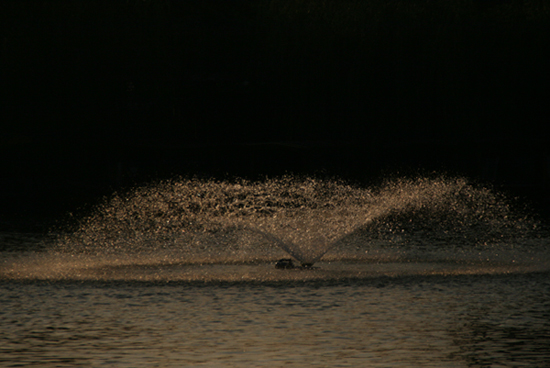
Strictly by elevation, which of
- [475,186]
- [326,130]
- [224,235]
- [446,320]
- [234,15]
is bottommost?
[446,320]

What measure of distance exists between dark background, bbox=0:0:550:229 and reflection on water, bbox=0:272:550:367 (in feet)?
93.2

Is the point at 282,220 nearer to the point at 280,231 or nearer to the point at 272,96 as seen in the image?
the point at 280,231

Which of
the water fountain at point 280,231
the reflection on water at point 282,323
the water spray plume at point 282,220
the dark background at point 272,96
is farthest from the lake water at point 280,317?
the dark background at point 272,96

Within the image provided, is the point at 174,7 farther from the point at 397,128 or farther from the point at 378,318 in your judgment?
the point at 378,318

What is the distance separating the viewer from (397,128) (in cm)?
4603

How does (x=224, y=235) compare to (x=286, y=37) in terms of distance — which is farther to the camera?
(x=286, y=37)

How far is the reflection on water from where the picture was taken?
10578mm

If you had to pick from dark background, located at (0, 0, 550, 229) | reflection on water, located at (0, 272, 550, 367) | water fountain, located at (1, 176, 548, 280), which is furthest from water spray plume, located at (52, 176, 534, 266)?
reflection on water, located at (0, 272, 550, 367)

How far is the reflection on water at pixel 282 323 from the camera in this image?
10578 millimetres

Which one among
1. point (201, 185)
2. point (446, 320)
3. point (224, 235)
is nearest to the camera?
point (446, 320)

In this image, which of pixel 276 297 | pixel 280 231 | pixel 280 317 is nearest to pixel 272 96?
pixel 280 231

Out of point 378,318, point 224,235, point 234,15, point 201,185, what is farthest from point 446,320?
point 234,15

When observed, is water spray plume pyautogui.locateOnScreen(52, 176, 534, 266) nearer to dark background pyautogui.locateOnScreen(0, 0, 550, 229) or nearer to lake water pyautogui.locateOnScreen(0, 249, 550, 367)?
dark background pyautogui.locateOnScreen(0, 0, 550, 229)

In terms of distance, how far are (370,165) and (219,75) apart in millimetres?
9161
